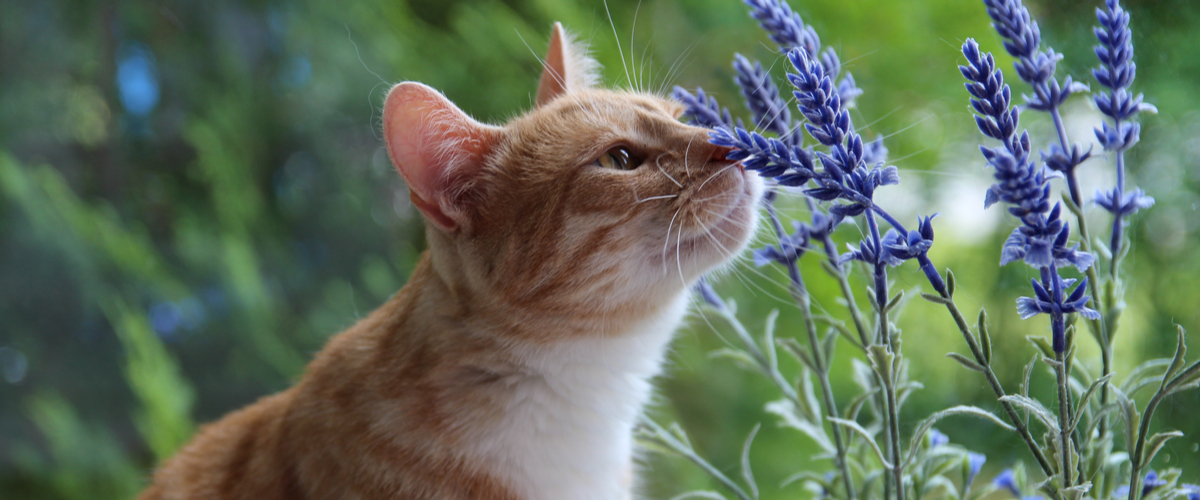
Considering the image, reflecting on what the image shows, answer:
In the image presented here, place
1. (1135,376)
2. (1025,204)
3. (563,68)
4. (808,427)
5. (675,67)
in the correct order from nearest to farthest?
(1025,204), (1135,376), (808,427), (563,68), (675,67)

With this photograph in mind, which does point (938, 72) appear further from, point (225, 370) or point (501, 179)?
point (225, 370)

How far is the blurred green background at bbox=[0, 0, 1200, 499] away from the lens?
64.9 inches

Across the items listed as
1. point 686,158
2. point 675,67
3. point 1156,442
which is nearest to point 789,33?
point 686,158

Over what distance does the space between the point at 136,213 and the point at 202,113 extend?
337mm

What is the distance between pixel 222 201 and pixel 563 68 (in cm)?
135

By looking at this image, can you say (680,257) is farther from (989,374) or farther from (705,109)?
(989,374)

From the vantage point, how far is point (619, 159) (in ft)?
2.74

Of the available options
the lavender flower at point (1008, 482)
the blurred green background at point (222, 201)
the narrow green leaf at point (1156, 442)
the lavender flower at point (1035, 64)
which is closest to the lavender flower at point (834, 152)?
the lavender flower at point (1035, 64)

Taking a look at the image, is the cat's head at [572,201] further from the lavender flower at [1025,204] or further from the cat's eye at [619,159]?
the lavender flower at [1025,204]

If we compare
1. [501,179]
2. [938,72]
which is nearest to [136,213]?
[501,179]

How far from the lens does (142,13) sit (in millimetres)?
1923

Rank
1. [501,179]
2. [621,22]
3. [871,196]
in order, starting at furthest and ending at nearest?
[621,22] < [501,179] < [871,196]

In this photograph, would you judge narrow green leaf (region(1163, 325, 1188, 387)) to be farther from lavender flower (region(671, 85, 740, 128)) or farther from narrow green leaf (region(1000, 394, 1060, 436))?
lavender flower (region(671, 85, 740, 128))

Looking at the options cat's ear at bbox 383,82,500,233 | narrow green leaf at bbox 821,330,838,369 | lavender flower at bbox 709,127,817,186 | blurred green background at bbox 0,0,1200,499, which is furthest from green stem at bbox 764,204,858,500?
blurred green background at bbox 0,0,1200,499
